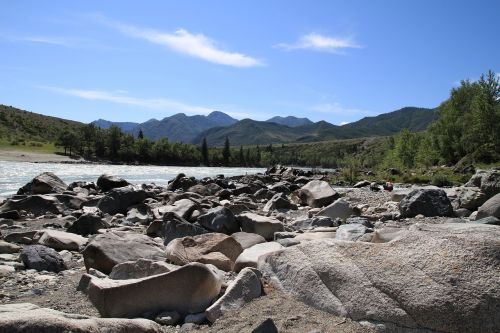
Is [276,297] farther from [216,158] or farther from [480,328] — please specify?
[216,158]

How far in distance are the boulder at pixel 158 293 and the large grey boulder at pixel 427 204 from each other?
43.1 ft

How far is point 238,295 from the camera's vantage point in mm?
6398

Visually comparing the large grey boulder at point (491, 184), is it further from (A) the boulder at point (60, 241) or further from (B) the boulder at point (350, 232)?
(A) the boulder at point (60, 241)

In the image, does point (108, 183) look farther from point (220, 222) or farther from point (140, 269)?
point (140, 269)

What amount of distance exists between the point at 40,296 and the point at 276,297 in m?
4.05

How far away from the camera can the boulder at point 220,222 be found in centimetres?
1288

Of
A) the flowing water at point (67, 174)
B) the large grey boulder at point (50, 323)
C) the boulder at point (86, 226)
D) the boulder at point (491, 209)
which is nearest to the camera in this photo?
the large grey boulder at point (50, 323)

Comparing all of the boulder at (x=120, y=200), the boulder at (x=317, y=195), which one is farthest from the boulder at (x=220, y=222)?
the boulder at (x=317, y=195)

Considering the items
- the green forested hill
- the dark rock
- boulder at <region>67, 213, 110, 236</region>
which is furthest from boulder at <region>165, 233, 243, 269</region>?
the green forested hill

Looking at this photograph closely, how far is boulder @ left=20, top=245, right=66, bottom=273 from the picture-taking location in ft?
28.8

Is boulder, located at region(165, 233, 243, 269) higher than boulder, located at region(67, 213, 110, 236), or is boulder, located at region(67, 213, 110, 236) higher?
boulder, located at region(165, 233, 243, 269)

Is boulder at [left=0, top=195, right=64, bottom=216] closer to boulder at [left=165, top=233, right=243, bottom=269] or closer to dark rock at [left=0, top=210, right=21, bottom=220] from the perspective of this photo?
dark rock at [left=0, top=210, right=21, bottom=220]

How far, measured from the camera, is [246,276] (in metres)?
→ 6.63

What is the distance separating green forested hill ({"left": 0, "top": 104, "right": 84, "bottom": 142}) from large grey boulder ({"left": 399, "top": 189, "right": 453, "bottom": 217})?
472ft
